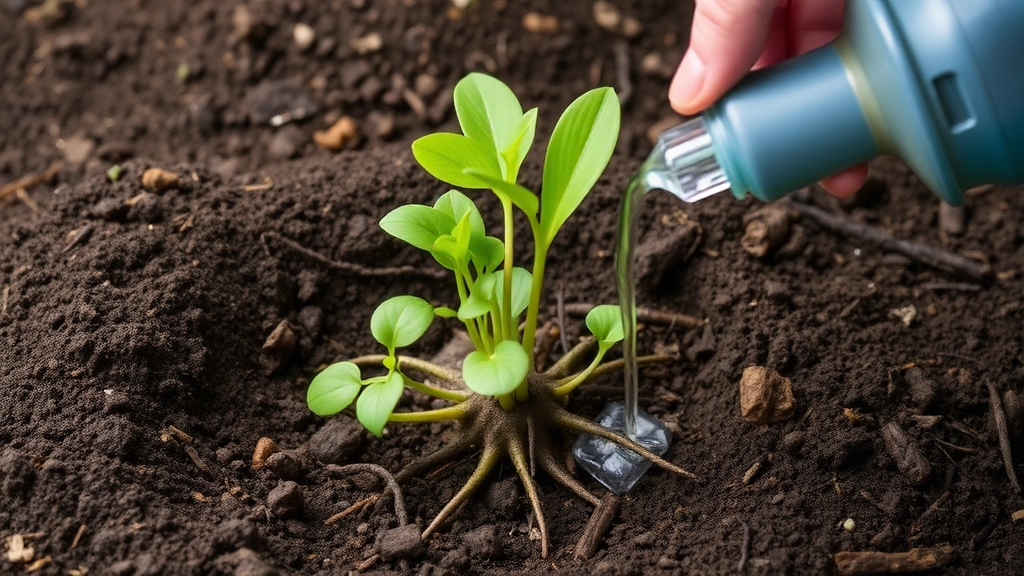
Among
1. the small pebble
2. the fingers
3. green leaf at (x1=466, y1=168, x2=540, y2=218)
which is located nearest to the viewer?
green leaf at (x1=466, y1=168, x2=540, y2=218)

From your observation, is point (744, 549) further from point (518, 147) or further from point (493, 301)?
point (518, 147)

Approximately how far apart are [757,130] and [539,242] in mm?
368

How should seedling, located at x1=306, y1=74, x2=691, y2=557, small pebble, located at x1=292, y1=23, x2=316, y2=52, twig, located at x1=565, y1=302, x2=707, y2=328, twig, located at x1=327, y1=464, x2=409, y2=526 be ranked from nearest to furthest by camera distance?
1. seedling, located at x1=306, y1=74, x2=691, y2=557
2. twig, located at x1=327, y1=464, x2=409, y2=526
3. twig, located at x1=565, y1=302, x2=707, y2=328
4. small pebble, located at x1=292, y1=23, x2=316, y2=52

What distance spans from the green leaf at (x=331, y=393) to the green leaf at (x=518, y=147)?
36 centimetres

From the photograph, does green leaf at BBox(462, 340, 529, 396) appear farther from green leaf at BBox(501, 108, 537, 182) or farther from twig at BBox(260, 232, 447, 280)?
twig at BBox(260, 232, 447, 280)

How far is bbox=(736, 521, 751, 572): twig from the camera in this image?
1302 millimetres

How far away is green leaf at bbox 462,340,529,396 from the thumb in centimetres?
39

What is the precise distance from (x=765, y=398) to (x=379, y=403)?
0.60 m

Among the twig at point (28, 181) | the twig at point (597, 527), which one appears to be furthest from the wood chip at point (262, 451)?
the twig at point (28, 181)

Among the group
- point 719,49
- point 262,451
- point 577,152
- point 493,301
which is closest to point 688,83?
point 719,49

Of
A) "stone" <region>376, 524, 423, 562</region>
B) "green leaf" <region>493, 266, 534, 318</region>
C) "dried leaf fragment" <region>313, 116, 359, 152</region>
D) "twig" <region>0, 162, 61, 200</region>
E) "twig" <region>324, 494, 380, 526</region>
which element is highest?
"twig" <region>0, 162, 61, 200</region>

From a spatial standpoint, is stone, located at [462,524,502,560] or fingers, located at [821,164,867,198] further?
fingers, located at [821,164,867,198]

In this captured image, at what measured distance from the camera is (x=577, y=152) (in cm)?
138

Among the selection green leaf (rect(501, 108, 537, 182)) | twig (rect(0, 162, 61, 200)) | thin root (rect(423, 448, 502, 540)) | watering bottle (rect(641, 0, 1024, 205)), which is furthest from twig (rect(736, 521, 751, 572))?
twig (rect(0, 162, 61, 200))
